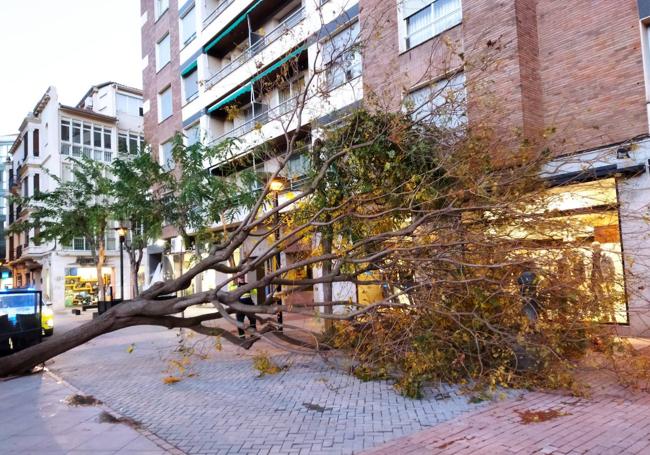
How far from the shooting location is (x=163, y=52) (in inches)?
1032

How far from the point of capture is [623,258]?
6.31m

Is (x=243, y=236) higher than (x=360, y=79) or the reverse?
the reverse

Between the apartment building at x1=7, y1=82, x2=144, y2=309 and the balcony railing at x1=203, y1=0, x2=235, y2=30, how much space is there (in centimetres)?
975

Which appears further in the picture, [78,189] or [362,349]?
[78,189]

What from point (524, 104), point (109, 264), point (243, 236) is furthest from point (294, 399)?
point (109, 264)

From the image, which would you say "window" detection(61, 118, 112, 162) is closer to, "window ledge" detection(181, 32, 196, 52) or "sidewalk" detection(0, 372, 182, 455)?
"window ledge" detection(181, 32, 196, 52)

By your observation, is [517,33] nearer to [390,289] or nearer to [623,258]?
[623,258]

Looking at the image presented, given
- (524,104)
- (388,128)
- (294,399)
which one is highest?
(524,104)

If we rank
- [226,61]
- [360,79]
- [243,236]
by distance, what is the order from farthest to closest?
[226,61] → [360,79] → [243,236]

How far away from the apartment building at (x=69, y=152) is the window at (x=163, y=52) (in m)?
5.18

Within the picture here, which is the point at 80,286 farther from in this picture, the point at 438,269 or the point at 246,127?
the point at 438,269

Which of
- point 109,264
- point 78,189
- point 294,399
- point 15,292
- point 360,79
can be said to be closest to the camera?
point 294,399

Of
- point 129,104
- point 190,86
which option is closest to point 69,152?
point 129,104

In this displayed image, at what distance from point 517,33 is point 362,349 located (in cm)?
805
